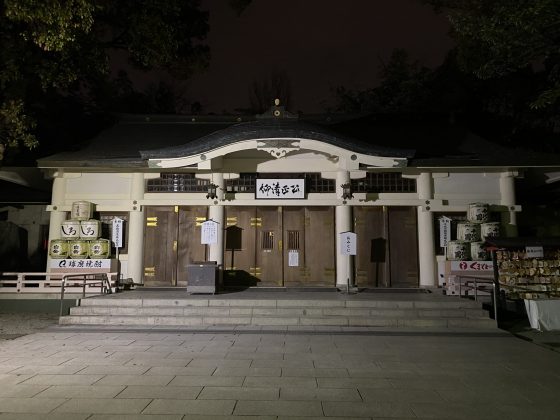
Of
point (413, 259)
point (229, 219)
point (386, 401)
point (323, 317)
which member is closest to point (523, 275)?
point (413, 259)

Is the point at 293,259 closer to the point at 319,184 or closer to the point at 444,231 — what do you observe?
the point at 319,184

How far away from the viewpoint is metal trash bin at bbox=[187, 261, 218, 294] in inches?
411

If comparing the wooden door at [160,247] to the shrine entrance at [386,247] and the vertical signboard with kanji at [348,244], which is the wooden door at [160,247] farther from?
the shrine entrance at [386,247]

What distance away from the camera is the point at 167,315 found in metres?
9.02

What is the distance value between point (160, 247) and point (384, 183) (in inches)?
→ 303

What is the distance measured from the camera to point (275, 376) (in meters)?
5.40

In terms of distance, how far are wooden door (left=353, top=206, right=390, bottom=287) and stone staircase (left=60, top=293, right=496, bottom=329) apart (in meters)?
2.57

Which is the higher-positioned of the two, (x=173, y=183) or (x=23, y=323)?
(x=173, y=183)

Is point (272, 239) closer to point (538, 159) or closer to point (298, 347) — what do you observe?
point (298, 347)

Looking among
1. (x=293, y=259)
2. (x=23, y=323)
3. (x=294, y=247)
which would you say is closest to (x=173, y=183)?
(x=294, y=247)

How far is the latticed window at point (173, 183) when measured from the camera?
12.7m

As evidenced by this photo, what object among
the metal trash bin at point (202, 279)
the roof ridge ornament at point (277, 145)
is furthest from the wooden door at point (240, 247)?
the roof ridge ornament at point (277, 145)

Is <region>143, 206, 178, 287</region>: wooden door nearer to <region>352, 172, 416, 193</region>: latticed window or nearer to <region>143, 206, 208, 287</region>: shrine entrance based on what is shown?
<region>143, 206, 208, 287</region>: shrine entrance

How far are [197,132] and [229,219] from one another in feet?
15.9
